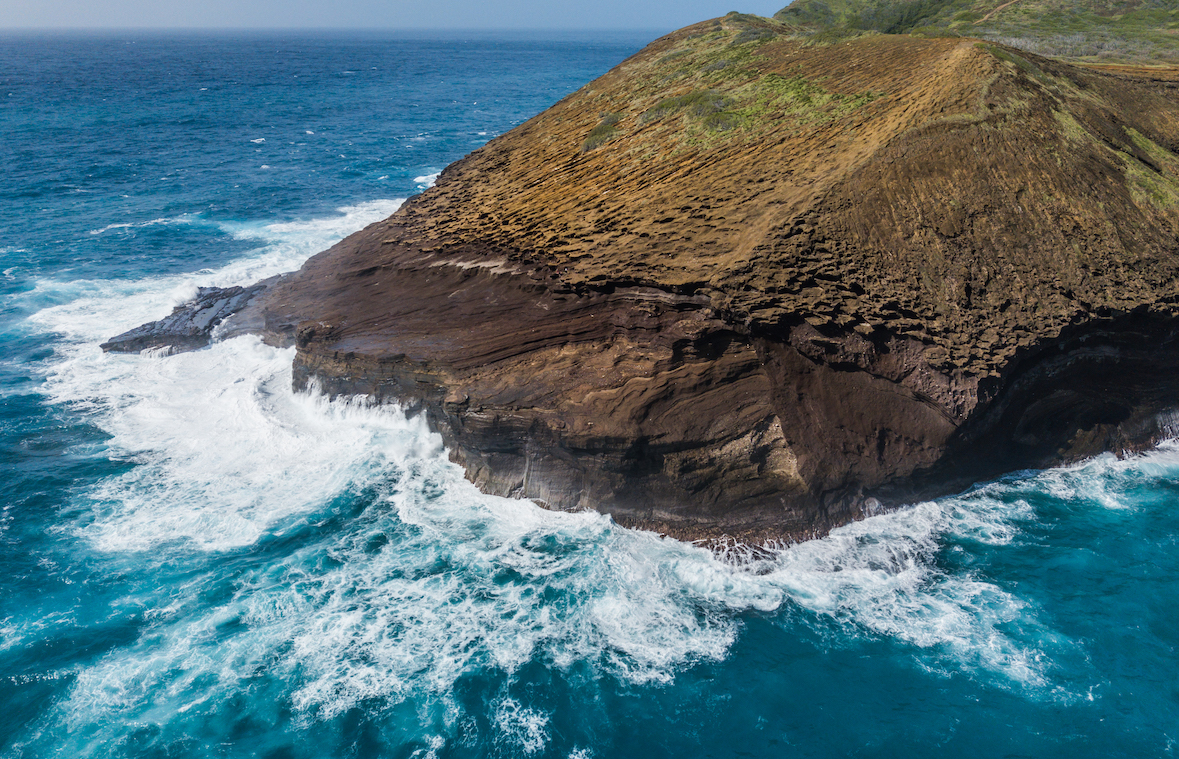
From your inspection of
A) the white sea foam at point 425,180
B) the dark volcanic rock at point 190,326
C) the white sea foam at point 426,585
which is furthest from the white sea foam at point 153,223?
the white sea foam at point 426,585

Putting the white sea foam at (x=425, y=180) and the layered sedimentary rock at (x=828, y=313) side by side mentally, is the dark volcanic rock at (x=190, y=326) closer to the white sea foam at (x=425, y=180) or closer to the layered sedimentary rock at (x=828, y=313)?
the layered sedimentary rock at (x=828, y=313)

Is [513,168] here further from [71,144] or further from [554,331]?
Result: [71,144]

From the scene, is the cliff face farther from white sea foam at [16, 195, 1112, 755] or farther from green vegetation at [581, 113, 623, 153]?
green vegetation at [581, 113, 623, 153]

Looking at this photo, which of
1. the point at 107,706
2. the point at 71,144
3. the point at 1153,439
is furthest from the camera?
the point at 71,144

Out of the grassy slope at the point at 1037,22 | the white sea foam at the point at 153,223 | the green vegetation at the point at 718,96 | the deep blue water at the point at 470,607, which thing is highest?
the grassy slope at the point at 1037,22

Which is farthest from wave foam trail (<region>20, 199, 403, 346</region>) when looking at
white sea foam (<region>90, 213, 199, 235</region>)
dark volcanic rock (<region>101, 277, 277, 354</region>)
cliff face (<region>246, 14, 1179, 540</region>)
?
cliff face (<region>246, 14, 1179, 540</region>)

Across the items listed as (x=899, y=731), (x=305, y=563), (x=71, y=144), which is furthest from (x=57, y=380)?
(x=71, y=144)
